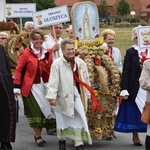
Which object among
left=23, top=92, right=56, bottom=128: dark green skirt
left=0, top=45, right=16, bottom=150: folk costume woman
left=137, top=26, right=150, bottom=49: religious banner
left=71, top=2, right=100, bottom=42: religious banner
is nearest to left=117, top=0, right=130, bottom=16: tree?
left=71, top=2, right=100, bottom=42: religious banner

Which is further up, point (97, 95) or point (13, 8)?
point (13, 8)

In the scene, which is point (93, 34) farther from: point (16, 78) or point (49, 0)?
point (49, 0)

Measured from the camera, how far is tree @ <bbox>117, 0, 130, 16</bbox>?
98.3m

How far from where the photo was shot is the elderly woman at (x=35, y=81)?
743cm

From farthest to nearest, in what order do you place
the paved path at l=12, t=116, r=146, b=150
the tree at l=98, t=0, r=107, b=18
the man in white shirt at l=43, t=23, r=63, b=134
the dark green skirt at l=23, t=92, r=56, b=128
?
the tree at l=98, t=0, r=107, b=18
the man in white shirt at l=43, t=23, r=63, b=134
the dark green skirt at l=23, t=92, r=56, b=128
the paved path at l=12, t=116, r=146, b=150

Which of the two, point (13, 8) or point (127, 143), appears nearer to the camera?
point (127, 143)

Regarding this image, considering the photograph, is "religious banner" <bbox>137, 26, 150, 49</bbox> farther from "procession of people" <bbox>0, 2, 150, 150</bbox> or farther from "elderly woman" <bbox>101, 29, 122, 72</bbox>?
"elderly woman" <bbox>101, 29, 122, 72</bbox>

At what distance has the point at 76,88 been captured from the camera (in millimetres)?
6914

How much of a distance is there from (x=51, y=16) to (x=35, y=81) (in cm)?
105

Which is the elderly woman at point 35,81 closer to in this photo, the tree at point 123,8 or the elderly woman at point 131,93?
the elderly woman at point 131,93

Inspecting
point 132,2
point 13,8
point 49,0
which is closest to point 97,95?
point 13,8

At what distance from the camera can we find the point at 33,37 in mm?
7504

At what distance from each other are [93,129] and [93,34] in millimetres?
1322

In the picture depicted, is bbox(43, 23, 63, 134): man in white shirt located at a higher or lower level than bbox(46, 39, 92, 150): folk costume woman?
higher
